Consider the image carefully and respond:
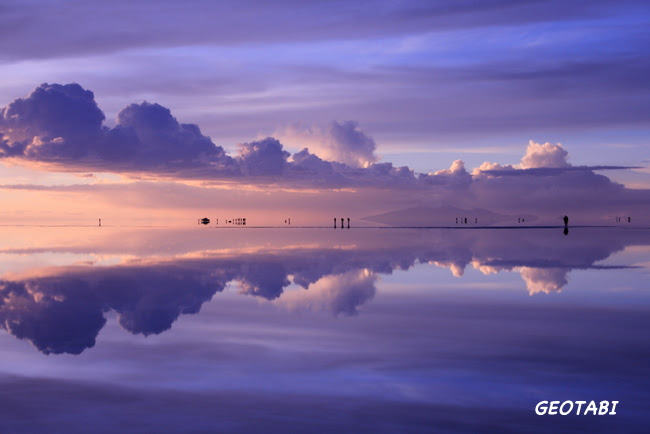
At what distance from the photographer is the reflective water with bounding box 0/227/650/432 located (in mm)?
13805

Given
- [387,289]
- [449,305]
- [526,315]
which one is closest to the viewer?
[526,315]

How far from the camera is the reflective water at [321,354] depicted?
45.3ft

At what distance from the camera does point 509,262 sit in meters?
53.5

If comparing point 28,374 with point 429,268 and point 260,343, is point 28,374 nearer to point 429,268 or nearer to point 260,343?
point 260,343

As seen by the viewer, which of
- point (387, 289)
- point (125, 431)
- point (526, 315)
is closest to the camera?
point (125, 431)

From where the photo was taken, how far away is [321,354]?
64.7ft

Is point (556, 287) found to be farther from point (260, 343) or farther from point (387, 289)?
point (260, 343)

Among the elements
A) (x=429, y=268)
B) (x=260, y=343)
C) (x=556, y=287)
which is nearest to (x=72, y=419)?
(x=260, y=343)

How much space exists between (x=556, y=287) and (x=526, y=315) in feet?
34.1

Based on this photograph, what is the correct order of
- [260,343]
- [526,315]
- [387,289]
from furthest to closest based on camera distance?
[387,289], [526,315], [260,343]

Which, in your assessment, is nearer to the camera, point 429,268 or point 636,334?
point 636,334

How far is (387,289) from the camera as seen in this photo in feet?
117

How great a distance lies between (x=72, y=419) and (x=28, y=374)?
4.43 metres

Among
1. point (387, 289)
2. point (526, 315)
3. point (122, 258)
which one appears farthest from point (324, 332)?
point (122, 258)
